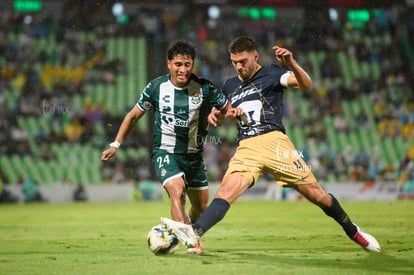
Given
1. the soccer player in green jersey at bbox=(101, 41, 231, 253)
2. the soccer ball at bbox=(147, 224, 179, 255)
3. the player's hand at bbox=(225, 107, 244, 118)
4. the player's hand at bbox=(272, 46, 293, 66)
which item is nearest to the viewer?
the player's hand at bbox=(272, 46, 293, 66)

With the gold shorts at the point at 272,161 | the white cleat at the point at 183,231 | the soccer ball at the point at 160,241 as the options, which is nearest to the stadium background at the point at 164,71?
the gold shorts at the point at 272,161

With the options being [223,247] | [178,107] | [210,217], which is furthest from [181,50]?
[223,247]

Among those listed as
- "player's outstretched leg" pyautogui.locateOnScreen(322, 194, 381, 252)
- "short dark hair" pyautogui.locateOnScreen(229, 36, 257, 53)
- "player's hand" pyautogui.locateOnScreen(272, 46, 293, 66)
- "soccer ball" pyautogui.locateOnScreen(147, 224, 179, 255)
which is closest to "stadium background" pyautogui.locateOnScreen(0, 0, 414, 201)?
"player's outstretched leg" pyautogui.locateOnScreen(322, 194, 381, 252)

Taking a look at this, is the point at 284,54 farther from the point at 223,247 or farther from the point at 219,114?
the point at 223,247

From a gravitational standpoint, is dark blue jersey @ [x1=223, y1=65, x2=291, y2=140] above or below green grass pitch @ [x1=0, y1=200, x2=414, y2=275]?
above

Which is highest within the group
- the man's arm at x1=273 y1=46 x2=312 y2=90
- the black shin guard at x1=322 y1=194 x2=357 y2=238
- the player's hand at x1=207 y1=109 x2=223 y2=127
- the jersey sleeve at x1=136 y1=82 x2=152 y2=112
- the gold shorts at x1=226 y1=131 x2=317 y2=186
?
the man's arm at x1=273 y1=46 x2=312 y2=90

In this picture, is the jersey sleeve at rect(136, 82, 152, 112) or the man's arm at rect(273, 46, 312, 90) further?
the jersey sleeve at rect(136, 82, 152, 112)

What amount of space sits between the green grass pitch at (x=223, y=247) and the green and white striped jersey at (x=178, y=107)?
4.20 feet

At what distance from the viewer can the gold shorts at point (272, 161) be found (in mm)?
7750

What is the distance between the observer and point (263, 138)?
796cm

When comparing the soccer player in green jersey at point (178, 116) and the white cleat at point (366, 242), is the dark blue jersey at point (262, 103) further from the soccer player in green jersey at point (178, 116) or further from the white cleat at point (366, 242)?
the white cleat at point (366, 242)

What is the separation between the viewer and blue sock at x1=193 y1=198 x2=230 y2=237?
23.5 feet

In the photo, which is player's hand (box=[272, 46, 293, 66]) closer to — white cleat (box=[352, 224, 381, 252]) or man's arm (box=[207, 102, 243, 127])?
man's arm (box=[207, 102, 243, 127])

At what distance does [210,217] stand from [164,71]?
64.3 ft
